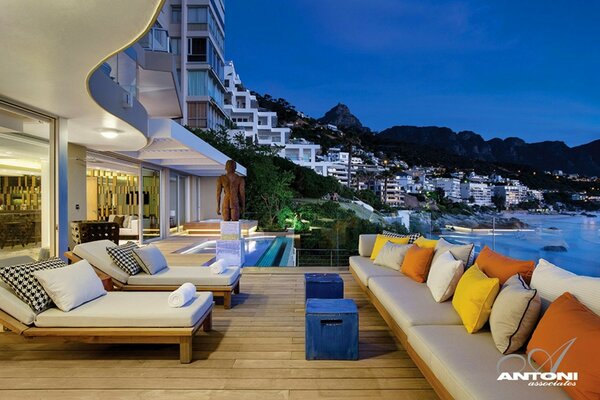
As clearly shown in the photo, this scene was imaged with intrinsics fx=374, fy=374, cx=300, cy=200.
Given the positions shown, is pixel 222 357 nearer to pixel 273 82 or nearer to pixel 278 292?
pixel 278 292

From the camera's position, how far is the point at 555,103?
151ft

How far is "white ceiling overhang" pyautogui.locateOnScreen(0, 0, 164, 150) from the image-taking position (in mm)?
2357

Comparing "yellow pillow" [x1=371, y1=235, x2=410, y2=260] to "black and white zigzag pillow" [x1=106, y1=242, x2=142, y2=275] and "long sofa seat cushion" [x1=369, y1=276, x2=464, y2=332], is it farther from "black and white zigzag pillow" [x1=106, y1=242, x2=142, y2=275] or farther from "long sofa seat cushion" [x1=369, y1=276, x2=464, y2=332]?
"black and white zigzag pillow" [x1=106, y1=242, x2=142, y2=275]

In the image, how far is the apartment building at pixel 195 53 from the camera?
2230 centimetres

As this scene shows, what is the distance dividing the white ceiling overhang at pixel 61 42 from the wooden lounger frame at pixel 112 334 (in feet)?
7.10

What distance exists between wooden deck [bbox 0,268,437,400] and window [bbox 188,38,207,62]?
22208 millimetres

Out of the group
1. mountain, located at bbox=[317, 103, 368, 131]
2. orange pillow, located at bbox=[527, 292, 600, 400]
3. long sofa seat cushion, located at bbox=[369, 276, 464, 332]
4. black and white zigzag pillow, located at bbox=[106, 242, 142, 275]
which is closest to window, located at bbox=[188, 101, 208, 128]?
black and white zigzag pillow, located at bbox=[106, 242, 142, 275]

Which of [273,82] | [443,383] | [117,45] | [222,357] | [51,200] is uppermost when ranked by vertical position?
[273,82]

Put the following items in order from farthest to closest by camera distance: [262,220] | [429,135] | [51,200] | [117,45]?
[429,135], [262,220], [51,200], [117,45]

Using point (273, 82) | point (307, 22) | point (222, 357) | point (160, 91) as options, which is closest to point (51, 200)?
point (222, 357)

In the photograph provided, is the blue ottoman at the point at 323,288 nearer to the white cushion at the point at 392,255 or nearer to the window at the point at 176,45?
the white cushion at the point at 392,255

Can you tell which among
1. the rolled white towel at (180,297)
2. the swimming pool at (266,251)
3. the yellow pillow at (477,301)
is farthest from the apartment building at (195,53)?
the yellow pillow at (477,301)

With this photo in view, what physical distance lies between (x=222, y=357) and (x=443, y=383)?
1760 mm

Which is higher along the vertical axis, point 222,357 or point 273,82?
point 273,82
